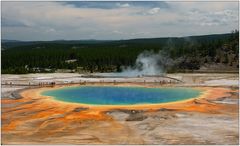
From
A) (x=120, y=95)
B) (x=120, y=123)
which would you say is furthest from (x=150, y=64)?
(x=120, y=123)

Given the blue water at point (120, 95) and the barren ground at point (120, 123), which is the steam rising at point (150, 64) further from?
the barren ground at point (120, 123)

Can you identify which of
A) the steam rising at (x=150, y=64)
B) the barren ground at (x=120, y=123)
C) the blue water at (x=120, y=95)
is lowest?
the barren ground at (x=120, y=123)

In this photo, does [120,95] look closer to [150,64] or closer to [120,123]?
[120,123]

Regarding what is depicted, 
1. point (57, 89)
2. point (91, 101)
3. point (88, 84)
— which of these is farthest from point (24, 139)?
point (88, 84)

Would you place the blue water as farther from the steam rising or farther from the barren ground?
the steam rising

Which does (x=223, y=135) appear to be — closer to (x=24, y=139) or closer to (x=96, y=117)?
(x=96, y=117)

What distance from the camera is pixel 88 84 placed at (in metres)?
43.0

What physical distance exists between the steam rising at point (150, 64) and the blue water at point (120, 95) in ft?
64.6

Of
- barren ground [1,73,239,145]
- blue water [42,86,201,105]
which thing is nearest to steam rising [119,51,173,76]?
blue water [42,86,201,105]

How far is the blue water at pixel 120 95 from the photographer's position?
30.7m

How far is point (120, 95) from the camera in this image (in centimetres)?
3444

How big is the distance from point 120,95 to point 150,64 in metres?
32.4

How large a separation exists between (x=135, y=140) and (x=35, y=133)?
5.27 metres

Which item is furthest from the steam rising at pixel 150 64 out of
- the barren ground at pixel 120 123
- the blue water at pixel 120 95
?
the barren ground at pixel 120 123
